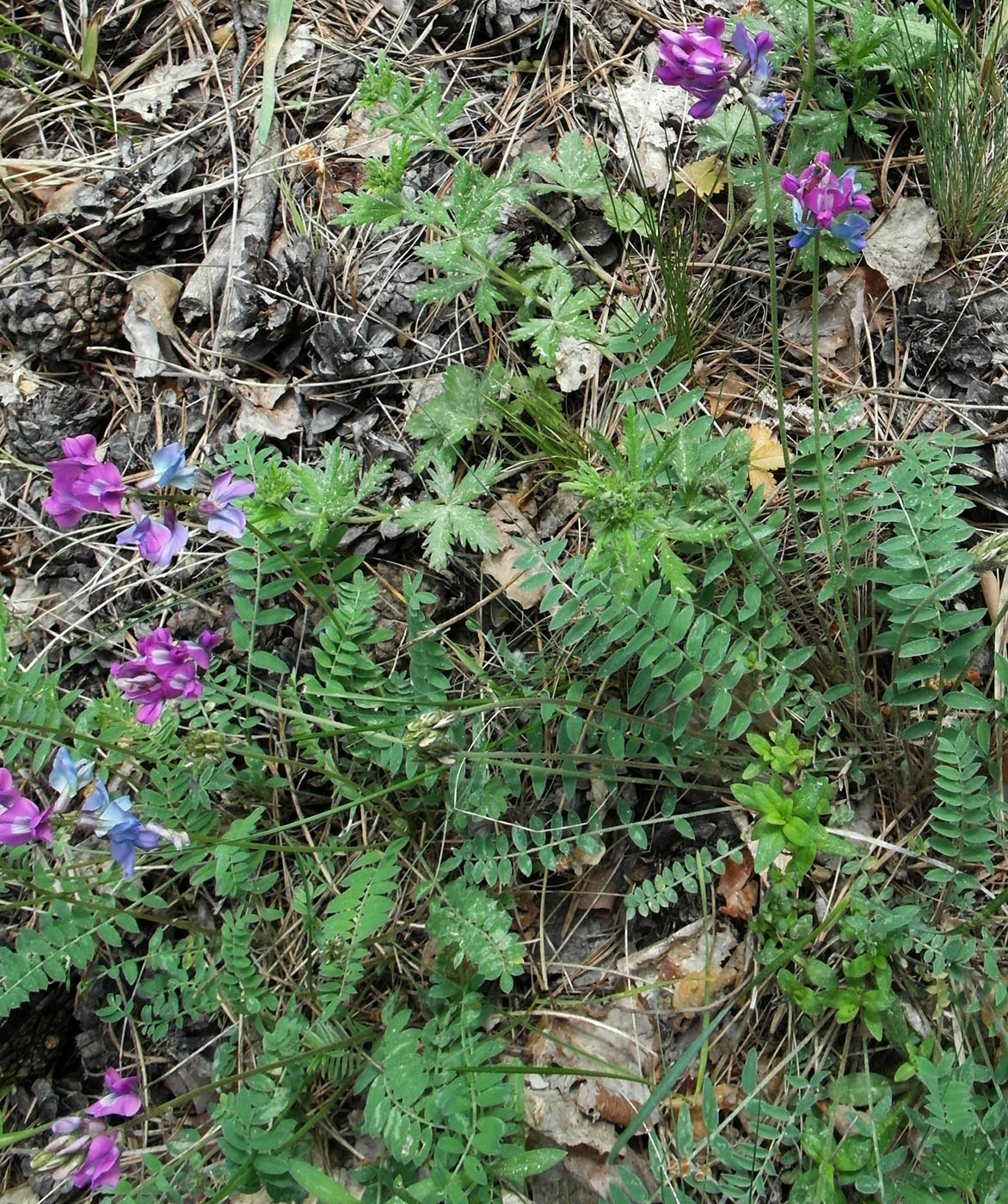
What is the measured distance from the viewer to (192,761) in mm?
2318

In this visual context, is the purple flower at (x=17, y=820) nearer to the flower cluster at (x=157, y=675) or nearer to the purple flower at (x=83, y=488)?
the flower cluster at (x=157, y=675)

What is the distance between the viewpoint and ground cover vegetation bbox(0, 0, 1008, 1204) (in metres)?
2.08

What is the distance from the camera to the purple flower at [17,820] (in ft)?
6.64

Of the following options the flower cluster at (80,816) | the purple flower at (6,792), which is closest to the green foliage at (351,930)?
the flower cluster at (80,816)

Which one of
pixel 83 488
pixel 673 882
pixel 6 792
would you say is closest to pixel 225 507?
pixel 83 488

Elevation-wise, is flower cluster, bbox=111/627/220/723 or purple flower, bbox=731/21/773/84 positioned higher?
purple flower, bbox=731/21/773/84

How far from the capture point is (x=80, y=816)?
2107mm

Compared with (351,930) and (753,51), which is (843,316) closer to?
(753,51)

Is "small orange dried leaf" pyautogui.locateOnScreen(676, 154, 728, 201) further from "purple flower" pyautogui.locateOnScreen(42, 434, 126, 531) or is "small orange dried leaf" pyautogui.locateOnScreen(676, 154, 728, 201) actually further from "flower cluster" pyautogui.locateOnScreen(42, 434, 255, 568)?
"purple flower" pyautogui.locateOnScreen(42, 434, 126, 531)

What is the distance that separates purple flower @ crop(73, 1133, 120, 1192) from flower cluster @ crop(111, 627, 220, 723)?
89 centimetres

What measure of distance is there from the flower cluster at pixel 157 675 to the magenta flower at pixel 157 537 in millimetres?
260

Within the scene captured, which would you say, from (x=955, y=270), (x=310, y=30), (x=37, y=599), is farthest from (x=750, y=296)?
(x=37, y=599)

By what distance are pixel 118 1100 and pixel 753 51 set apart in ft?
8.77

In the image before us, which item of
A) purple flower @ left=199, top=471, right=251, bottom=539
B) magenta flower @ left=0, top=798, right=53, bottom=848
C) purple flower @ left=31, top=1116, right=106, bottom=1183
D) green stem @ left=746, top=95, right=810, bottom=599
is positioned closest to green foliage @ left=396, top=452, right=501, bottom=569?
purple flower @ left=199, top=471, right=251, bottom=539
